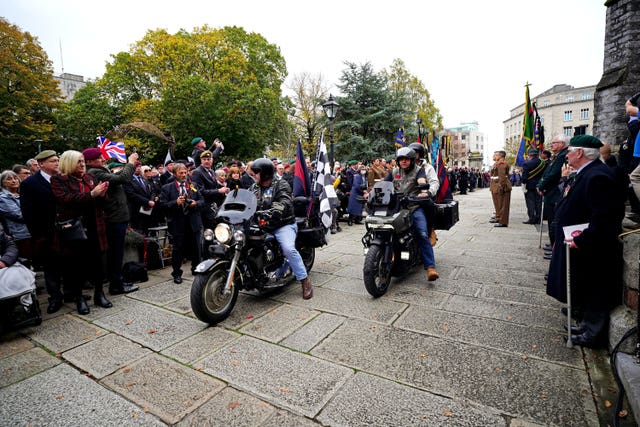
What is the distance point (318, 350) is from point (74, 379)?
6.88 ft

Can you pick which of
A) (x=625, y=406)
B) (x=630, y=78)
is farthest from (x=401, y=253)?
(x=630, y=78)

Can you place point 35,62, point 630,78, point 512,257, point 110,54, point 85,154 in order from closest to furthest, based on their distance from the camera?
point 85,154 < point 512,257 < point 630,78 < point 35,62 < point 110,54

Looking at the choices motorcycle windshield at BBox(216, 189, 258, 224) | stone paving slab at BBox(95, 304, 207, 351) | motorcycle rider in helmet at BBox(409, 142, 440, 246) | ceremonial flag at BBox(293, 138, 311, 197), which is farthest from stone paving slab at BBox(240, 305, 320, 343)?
motorcycle rider in helmet at BBox(409, 142, 440, 246)

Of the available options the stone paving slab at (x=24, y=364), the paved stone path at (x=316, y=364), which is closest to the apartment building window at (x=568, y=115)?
the paved stone path at (x=316, y=364)

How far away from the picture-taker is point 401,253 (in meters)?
4.88

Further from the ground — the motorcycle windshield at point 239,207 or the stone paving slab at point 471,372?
the motorcycle windshield at point 239,207

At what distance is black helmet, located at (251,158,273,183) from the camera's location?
4504 millimetres

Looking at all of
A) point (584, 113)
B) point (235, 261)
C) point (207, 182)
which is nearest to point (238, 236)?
point (235, 261)

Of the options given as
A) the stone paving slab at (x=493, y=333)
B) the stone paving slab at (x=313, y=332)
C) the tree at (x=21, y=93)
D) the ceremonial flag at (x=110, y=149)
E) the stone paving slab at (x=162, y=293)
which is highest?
the tree at (x=21, y=93)

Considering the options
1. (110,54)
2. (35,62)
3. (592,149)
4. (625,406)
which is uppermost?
(110,54)

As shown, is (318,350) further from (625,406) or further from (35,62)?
(35,62)

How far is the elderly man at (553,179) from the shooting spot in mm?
6504

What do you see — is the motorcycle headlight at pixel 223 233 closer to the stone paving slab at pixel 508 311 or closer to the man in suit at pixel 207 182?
the man in suit at pixel 207 182

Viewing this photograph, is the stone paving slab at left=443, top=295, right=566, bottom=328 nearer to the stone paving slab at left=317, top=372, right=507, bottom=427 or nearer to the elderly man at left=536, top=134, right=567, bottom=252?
the stone paving slab at left=317, top=372, right=507, bottom=427
